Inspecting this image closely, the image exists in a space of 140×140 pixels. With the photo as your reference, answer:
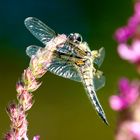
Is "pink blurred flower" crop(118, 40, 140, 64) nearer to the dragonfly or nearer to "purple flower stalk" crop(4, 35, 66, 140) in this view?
the dragonfly

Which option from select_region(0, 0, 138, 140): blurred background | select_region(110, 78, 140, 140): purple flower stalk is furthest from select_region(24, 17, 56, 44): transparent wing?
select_region(0, 0, 138, 140): blurred background

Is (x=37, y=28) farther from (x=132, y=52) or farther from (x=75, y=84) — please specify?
(x=75, y=84)

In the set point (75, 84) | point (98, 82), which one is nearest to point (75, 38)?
point (98, 82)

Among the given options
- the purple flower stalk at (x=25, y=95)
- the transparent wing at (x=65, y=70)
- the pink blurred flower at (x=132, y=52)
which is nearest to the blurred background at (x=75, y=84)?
the pink blurred flower at (x=132, y=52)

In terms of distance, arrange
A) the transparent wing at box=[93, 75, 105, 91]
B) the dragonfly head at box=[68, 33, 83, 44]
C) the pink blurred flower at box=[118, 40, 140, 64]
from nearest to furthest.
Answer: the dragonfly head at box=[68, 33, 83, 44] < the transparent wing at box=[93, 75, 105, 91] < the pink blurred flower at box=[118, 40, 140, 64]

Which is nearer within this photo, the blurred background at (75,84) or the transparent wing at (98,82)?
the transparent wing at (98,82)

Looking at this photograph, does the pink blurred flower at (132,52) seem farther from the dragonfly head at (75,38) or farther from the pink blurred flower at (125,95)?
the dragonfly head at (75,38)
